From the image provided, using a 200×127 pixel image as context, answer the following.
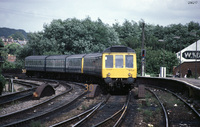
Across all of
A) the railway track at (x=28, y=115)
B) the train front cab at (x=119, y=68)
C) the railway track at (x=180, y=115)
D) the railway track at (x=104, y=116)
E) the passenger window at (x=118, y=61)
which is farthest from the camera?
the passenger window at (x=118, y=61)

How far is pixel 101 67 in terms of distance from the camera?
1773 centimetres

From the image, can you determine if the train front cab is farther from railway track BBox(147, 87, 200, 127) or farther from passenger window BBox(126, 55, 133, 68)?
railway track BBox(147, 87, 200, 127)

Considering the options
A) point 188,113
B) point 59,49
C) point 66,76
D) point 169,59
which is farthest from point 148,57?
point 188,113

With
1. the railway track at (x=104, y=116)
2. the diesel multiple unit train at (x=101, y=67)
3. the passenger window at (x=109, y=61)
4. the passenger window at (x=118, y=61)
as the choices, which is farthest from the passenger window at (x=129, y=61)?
the railway track at (x=104, y=116)

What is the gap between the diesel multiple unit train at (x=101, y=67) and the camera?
56.7ft

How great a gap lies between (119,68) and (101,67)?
3.78 ft

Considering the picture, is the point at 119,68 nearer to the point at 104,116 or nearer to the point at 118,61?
the point at 118,61

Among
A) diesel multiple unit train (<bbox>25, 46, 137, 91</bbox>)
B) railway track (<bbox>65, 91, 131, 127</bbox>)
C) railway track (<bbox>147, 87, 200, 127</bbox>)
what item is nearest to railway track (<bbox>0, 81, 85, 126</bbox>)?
railway track (<bbox>65, 91, 131, 127</bbox>)

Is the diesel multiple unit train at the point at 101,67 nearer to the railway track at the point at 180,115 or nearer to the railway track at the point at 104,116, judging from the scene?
the railway track at the point at 104,116

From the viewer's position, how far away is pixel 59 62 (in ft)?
110

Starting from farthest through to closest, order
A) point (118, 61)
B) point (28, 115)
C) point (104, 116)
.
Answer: point (118, 61) → point (28, 115) → point (104, 116)

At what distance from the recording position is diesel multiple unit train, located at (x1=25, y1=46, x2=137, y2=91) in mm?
17281

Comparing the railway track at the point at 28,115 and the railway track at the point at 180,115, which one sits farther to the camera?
the railway track at the point at 180,115

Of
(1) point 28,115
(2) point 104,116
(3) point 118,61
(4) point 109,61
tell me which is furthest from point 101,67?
(1) point 28,115
